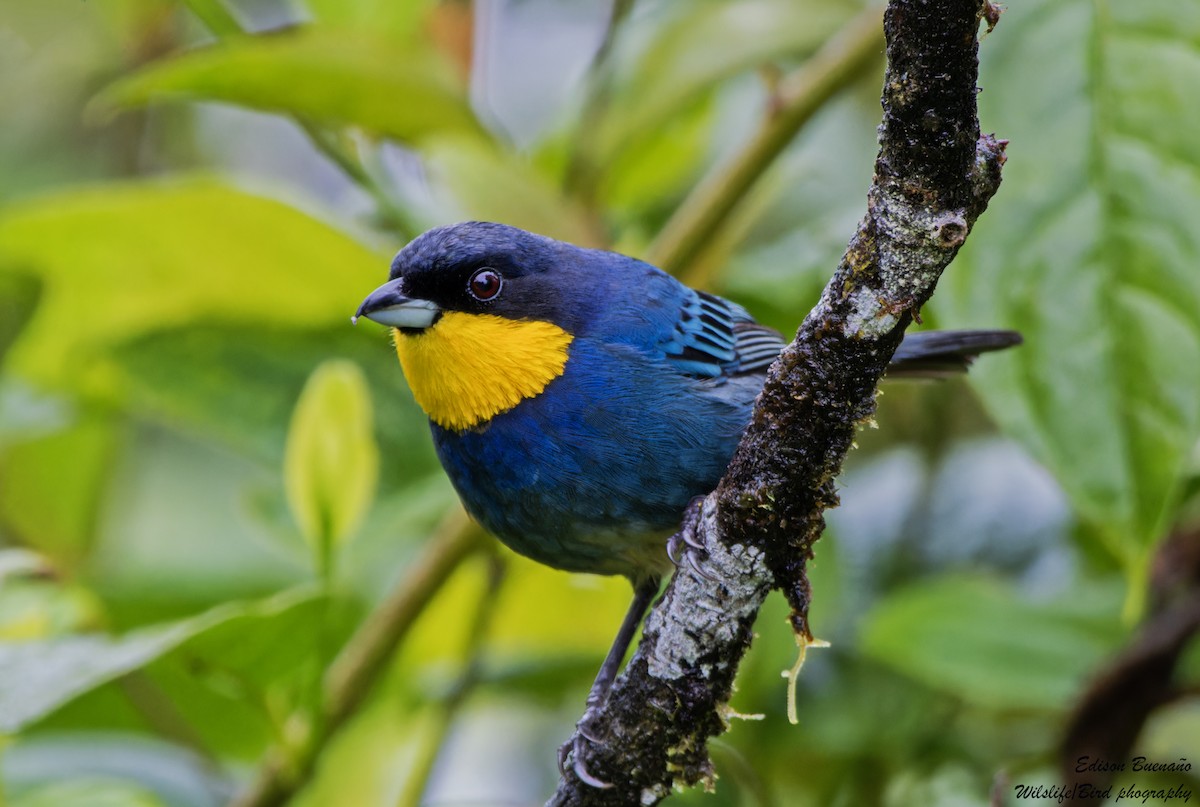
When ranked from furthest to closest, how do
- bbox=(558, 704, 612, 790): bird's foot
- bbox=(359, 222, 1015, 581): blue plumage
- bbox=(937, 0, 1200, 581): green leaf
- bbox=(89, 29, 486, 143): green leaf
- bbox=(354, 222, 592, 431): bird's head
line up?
1. bbox=(89, 29, 486, 143): green leaf
2. bbox=(354, 222, 592, 431): bird's head
3. bbox=(359, 222, 1015, 581): blue plumage
4. bbox=(937, 0, 1200, 581): green leaf
5. bbox=(558, 704, 612, 790): bird's foot

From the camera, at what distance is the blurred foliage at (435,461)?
257cm

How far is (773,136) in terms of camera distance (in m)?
3.36

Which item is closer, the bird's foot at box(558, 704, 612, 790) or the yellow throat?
the bird's foot at box(558, 704, 612, 790)

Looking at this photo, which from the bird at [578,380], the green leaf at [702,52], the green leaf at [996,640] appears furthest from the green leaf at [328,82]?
the green leaf at [996,640]

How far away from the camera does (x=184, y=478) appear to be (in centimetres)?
657

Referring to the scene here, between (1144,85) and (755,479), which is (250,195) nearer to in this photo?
(755,479)

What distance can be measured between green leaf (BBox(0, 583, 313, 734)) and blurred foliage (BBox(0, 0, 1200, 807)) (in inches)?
0.4

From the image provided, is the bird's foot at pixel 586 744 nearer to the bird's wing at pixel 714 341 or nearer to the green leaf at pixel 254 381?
the bird's wing at pixel 714 341

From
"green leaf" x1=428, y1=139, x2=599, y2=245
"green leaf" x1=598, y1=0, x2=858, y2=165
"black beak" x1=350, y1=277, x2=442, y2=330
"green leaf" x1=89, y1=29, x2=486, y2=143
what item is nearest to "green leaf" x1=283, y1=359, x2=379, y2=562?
"black beak" x1=350, y1=277, x2=442, y2=330

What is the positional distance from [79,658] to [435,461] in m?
1.57

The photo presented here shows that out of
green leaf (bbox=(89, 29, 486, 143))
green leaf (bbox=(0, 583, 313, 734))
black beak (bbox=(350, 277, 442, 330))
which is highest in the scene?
green leaf (bbox=(89, 29, 486, 143))

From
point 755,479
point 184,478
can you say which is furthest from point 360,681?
point 184,478

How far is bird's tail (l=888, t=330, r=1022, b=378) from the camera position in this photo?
9.52 ft

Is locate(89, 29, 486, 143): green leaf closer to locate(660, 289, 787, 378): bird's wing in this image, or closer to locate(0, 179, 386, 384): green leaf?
locate(0, 179, 386, 384): green leaf
